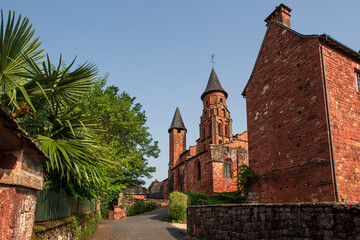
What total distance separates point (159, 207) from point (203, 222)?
23.0 meters

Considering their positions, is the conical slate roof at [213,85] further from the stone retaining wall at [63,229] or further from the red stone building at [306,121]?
the stone retaining wall at [63,229]

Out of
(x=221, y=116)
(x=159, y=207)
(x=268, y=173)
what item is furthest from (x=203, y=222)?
A: (x=221, y=116)

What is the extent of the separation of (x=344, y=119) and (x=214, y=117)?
32833 millimetres

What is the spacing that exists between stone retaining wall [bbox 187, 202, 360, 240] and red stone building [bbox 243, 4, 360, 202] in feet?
13.0

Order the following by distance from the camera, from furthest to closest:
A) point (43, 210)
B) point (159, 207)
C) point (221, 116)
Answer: point (221, 116), point (159, 207), point (43, 210)

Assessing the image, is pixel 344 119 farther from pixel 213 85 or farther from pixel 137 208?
pixel 213 85

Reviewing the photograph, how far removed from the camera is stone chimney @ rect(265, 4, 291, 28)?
48.7 ft

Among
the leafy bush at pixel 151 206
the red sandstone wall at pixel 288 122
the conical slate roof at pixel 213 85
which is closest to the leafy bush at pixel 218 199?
the red sandstone wall at pixel 288 122

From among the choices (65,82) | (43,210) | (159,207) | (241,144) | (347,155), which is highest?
(241,144)

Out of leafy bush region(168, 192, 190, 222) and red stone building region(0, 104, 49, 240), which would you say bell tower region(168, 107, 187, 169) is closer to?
leafy bush region(168, 192, 190, 222)

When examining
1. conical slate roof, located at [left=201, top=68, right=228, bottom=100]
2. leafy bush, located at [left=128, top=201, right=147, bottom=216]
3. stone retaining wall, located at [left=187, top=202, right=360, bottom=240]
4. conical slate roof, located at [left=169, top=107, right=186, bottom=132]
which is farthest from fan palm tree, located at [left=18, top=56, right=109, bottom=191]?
conical slate roof, located at [left=169, top=107, right=186, bottom=132]

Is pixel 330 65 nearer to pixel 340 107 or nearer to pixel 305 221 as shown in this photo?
pixel 340 107

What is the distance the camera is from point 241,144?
3294 cm

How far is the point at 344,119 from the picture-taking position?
11.1 metres
